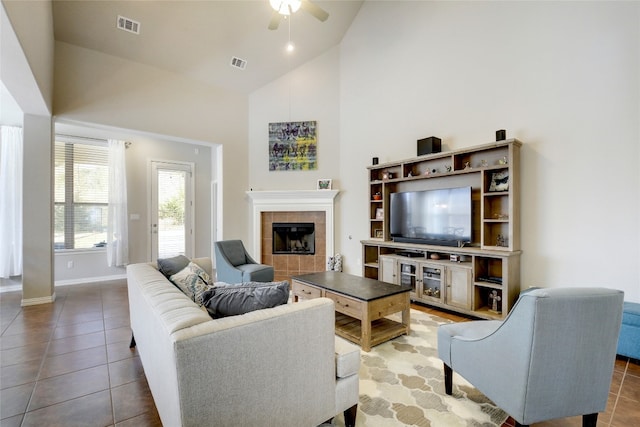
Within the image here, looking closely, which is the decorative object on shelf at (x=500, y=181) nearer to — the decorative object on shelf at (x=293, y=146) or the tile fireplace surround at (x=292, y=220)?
the tile fireplace surround at (x=292, y=220)

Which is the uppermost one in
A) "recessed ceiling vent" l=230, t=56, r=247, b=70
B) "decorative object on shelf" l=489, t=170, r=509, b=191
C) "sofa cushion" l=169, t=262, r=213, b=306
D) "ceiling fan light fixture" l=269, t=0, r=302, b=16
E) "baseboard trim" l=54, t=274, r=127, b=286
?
"recessed ceiling vent" l=230, t=56, r=247, b=70

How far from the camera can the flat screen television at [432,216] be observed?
12.3 feet

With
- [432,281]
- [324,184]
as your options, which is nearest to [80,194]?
[324,184]

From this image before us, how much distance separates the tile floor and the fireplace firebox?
265cm

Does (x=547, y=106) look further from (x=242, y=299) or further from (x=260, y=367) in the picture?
(x=260, y=367)

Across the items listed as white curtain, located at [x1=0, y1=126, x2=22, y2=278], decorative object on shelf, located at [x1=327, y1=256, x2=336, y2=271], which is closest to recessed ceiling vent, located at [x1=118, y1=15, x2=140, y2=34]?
white curtain, located at [x1=0, y1=126, x2=22, y2=278]

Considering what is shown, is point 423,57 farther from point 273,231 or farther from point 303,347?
point 303,347

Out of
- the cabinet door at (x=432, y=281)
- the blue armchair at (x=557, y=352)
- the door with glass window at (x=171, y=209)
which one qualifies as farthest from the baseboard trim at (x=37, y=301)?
the blue armchair at (x=557, y=352)

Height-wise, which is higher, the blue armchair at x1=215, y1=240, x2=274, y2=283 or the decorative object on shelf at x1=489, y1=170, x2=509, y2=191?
the decorative object on shelf at x1=489, y1=170, x2=509, y2=191

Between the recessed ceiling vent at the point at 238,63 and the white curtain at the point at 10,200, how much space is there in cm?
365

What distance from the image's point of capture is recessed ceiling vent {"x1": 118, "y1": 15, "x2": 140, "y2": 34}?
3.99m

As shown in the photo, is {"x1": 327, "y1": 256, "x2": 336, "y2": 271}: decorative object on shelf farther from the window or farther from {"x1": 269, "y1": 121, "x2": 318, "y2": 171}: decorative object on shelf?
the window

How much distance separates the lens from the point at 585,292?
144cm

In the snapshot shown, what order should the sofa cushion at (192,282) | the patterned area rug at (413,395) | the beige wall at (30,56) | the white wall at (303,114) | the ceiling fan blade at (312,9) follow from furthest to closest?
the white wall at (303,114) → the ceiling fan blade at (312,9) → the beige wall at (30,56) → the sofa cushion at (192,282) → the patterned area rug at (413,395)
